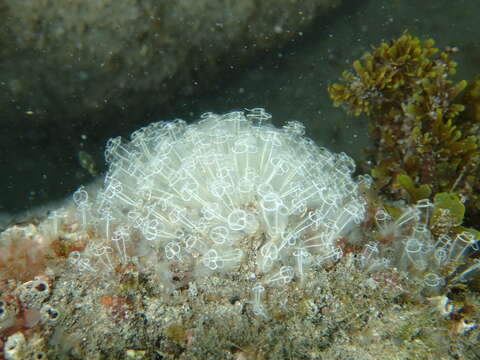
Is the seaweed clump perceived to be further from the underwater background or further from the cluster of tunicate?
the underwater background

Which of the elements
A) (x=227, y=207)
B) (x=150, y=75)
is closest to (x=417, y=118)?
(x=227, y=207)

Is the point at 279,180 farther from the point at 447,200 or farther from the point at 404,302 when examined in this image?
the point at 447,200

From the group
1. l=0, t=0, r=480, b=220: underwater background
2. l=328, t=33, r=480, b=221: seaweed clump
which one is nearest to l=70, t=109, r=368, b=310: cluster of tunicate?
l=328, t=33, r=480, b=221: seaweed clump

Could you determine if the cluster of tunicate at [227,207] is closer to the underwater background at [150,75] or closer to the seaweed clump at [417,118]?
the seaweed clump at [417,118]

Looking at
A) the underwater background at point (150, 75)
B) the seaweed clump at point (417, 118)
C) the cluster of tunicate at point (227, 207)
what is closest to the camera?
the cluster of tunicate at point (227, 207)

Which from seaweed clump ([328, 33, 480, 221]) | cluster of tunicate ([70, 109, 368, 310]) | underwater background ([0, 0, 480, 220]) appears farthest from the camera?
underwater background ([0, 0, 480, 220])

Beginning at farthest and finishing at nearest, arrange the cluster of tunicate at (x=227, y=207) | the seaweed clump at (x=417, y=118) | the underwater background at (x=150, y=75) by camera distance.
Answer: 1. the underwater background at (x=150, y=75)
2. the seaweed clump at (x=417, y=118)
3. the cluster of tunicate at (x=227, y=207)

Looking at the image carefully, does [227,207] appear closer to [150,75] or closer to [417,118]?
[417,118]

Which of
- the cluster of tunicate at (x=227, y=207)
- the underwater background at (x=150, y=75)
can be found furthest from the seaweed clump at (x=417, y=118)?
the underwater background at (x=150, y=75)

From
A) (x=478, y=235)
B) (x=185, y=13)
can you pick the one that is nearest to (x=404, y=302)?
(x=478, y=235)
